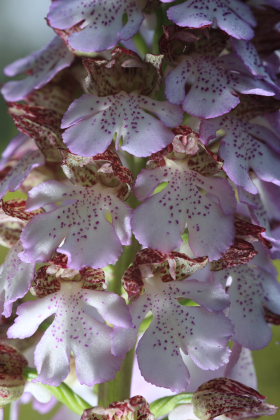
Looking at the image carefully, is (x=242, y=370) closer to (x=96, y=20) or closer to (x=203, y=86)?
(x=203, y=86)

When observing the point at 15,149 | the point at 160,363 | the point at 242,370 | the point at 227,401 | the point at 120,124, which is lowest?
the point at 242,370

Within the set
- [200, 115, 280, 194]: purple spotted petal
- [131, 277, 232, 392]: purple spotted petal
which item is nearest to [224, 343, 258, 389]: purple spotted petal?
[131, 277, 232, 392]: purple spotted petal

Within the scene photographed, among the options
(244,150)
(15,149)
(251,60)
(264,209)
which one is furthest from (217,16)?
(15,149)

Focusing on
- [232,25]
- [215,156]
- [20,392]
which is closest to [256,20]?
[232,25]

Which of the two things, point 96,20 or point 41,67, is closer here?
point 96,20

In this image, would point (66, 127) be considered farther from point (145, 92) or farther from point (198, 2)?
point (198, 2)
